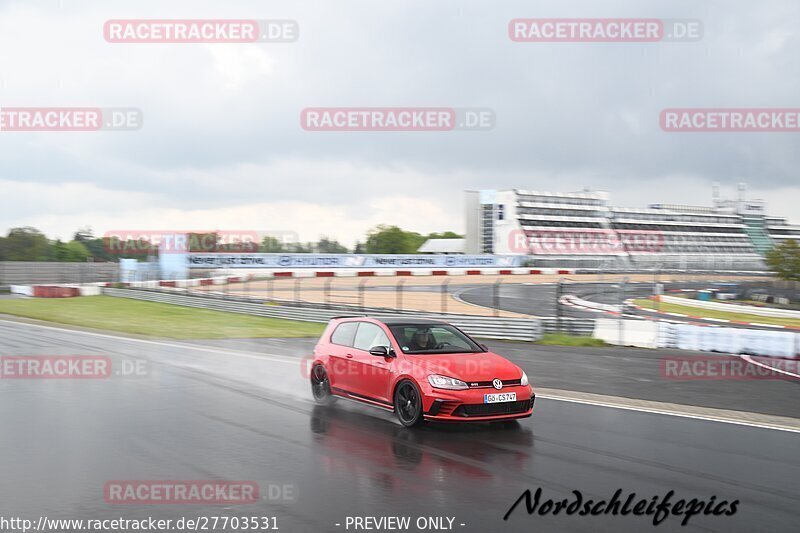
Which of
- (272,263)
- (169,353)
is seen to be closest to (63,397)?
(169,353)

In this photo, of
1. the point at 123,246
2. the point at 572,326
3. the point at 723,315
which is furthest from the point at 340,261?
the point at 572,326

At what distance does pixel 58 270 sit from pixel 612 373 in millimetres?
51566

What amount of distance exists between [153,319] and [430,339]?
75.2 feet

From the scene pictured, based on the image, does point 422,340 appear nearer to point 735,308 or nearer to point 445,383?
point 445,383

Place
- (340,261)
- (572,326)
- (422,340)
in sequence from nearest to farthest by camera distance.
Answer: (422,340), (572,326), (340,261)

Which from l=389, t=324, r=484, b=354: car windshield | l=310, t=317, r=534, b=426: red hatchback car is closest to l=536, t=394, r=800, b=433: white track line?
l=310, t=317, r=534, b=426: red hatchback car

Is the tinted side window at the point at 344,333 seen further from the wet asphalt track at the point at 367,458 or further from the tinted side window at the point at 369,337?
the wet asphalt track at the point at 367,458

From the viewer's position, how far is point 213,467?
22.2ft

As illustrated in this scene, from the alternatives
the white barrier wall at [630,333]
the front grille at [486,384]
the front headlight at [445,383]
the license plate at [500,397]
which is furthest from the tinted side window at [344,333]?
the white barrier wall at [630,333]

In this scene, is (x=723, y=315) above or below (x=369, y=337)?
below

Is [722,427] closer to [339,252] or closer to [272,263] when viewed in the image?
[272,263]

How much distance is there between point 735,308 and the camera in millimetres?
34469

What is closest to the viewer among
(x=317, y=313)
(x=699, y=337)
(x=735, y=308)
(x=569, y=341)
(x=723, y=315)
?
(x=699, y=337)

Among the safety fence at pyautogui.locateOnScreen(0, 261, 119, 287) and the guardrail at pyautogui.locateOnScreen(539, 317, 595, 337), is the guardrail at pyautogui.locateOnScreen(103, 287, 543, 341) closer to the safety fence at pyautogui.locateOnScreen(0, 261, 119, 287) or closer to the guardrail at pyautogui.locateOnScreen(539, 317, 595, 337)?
the guardrail at pyautogui.locateOnScreen(539, 317, 595, 337)
